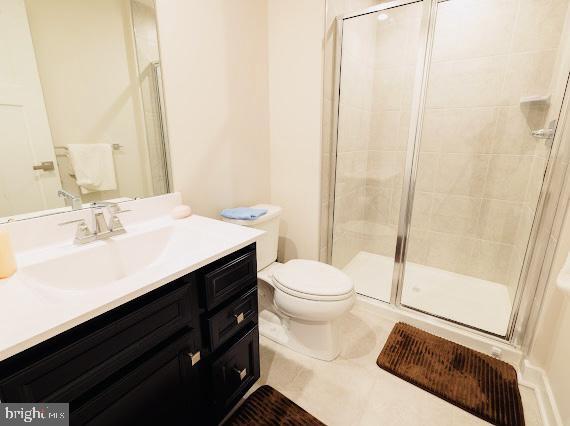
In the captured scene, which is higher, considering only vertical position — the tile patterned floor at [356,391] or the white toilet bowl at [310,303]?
the white toilet bowl at [310,303]

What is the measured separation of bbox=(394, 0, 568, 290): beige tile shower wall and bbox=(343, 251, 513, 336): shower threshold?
0.31ft

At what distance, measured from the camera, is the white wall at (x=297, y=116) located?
1694 mm

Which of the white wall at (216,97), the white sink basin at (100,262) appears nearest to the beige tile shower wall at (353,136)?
the white wall at (216,97)

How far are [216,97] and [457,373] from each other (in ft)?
6.22

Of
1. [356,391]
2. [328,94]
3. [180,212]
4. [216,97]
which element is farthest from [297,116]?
[356,391]

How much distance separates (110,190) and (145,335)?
2.26 feet

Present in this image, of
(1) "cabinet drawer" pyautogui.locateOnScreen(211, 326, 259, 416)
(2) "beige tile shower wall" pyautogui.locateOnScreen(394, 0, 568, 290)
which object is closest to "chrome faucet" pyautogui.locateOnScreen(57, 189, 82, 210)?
(1) "cabinet drawer" pyautogui.locateOnScreen(211, 326, 259, 416)

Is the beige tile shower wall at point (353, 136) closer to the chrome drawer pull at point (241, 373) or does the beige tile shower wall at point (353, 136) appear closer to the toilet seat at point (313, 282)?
the toilet seat at point (313, 282)

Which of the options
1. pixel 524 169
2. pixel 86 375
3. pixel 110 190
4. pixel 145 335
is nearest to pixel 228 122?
pixel 110 190

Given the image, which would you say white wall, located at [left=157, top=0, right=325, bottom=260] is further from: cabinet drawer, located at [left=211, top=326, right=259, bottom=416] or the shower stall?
cabinet drawer, located at [left=211, top=326, right=259, bottom=416]

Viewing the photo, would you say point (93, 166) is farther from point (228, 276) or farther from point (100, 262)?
point (228, 276)

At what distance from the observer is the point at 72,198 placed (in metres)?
1.05

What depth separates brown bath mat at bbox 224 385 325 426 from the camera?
47.4 inches

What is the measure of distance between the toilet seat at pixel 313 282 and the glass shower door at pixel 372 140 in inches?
23.1
